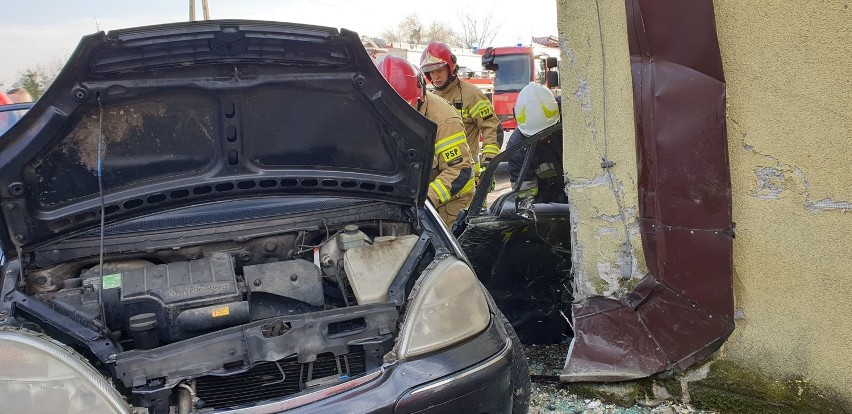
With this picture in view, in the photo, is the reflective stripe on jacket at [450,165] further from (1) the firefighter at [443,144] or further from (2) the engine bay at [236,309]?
(2) the engine bay at [236,309]

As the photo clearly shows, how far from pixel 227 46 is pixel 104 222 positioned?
31.2 inches

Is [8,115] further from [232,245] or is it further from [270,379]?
[270,379]

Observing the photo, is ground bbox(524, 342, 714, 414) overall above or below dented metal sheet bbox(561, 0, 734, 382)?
below

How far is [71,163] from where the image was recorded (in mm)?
2344

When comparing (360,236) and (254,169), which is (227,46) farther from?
(360,236)

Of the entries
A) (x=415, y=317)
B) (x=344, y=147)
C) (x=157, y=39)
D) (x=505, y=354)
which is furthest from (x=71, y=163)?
(x=505, y=354)

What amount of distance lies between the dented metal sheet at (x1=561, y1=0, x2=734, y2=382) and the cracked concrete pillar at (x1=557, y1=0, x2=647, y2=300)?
0.31 ft

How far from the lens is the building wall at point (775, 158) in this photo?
2484 millimetres

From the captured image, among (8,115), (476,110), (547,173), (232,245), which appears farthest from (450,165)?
(8,115)

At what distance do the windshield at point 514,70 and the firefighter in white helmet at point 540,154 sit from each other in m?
11.8

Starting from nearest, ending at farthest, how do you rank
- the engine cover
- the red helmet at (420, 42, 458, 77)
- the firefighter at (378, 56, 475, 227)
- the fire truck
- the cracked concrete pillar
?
the engine cover
the cracked concrete pillar
the firefighter at (378, 56, 475, 227)
the red helmet at (420, 42, 458, 77)
the fire truck

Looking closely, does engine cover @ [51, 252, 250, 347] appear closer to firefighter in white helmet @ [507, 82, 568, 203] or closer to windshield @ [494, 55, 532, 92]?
firefighter in white helmet @ [507, 82, 568, 203]

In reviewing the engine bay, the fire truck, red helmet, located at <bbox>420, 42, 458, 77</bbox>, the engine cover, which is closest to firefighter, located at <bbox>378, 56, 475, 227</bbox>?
the engine bay

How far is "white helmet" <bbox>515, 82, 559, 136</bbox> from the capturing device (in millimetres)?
5223
